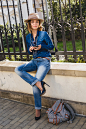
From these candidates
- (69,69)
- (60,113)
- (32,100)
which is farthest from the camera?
(32,100)

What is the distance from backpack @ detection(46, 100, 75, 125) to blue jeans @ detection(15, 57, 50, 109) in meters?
0.35

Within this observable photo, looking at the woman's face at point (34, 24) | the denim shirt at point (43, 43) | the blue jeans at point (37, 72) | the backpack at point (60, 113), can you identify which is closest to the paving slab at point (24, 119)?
the backpack at point (60, 113)

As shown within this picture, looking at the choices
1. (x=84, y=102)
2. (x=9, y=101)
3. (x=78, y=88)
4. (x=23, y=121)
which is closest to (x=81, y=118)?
(x=84, y=102)

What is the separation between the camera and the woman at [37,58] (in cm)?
356

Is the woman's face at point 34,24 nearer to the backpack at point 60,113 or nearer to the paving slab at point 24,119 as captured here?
the backpack at point 60,113

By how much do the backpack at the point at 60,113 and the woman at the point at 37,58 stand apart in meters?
0.33

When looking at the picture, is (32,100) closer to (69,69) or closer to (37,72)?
(37,72)

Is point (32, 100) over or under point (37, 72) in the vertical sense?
under

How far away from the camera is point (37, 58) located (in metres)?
3.74

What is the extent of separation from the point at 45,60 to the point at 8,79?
1.55 metres

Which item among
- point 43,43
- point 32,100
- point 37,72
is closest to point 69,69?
point 37,72

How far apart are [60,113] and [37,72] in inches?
39.4

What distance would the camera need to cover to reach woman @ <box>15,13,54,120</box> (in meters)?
3.56

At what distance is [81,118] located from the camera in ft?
11.7
